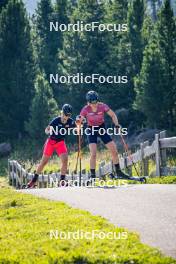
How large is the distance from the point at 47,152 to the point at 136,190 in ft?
15.0

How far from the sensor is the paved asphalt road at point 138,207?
25.3 feet

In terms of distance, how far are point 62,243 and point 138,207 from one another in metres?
2.44

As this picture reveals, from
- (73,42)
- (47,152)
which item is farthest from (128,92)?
(47,152)

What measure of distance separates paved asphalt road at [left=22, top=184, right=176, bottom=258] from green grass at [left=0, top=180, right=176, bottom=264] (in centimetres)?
24

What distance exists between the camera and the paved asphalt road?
25.3ft

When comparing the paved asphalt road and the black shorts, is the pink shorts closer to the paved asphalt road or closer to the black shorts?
the black shorts

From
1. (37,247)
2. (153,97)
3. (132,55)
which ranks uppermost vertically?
(132,55)

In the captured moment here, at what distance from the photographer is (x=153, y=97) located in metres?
38.7

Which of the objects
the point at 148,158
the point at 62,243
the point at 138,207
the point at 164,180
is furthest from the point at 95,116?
the point at 62,243

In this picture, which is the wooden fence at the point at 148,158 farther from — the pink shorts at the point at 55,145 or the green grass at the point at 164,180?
the pink shorts at the point at 55,145

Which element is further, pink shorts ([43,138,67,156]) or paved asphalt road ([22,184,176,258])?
pink shorts ([43,138,67,156])

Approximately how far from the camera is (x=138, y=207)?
9.73 m

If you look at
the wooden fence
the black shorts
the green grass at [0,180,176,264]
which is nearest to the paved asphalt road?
the green grass at [0,180,176,264]

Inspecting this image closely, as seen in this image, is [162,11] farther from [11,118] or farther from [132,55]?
[11,118]
